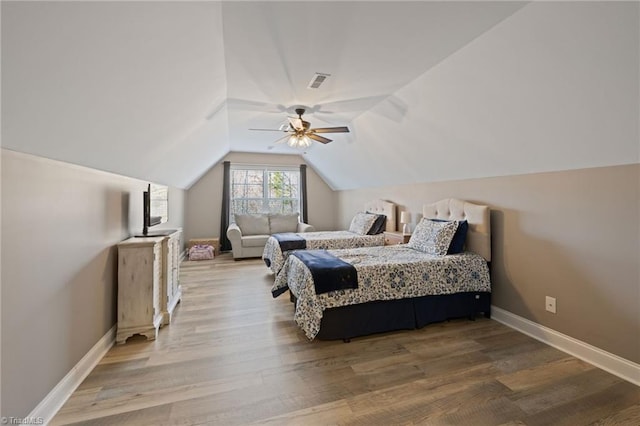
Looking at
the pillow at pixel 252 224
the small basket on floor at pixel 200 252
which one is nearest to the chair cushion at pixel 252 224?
the pillow at pixel 252 224

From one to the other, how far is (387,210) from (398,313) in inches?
104

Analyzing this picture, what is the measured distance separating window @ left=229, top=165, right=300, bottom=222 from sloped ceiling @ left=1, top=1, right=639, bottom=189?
12.2 ft

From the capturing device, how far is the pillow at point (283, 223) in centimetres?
668

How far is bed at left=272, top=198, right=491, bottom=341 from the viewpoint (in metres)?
2.48

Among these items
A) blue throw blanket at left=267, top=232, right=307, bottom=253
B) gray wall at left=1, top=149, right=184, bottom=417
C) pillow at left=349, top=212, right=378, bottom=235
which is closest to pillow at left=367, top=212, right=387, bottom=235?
pillow at left=349, top=212, right=378, bottom=235

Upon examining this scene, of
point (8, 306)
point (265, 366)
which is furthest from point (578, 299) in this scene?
point (8, 306)

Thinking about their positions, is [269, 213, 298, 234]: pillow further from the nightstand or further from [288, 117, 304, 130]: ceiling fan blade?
[288, 117, 304, 130]: ceiling fan blade

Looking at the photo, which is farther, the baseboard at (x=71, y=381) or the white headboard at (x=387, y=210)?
the white headboard at (x=387, y=210)

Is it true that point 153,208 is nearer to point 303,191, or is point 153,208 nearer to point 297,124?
point 297,124

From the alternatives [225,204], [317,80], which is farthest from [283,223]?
[317,80]

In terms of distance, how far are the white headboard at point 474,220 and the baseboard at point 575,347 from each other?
2.08 ft

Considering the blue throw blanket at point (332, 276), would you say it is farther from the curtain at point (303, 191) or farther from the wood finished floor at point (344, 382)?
the curtain at point (303, 191)

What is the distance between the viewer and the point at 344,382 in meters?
1.94

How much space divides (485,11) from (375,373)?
2.58m
